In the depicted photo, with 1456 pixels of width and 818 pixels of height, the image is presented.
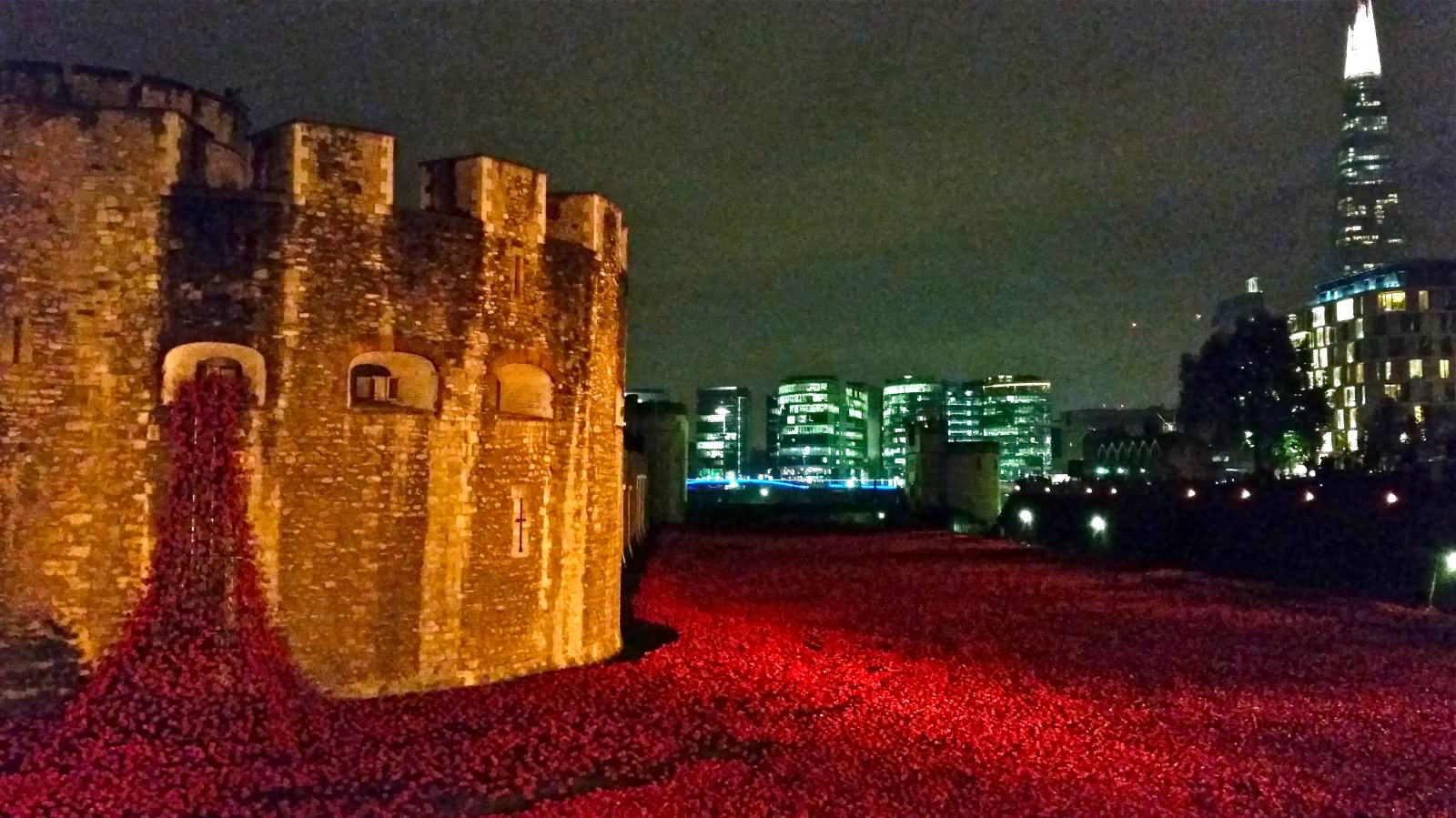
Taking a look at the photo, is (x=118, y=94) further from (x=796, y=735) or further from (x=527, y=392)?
(x=796, y=735)

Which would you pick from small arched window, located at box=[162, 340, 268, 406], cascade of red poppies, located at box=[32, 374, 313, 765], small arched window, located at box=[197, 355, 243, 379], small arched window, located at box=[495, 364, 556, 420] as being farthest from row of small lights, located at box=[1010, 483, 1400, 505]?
small arched window, located at box=[197, 355, 243, 379]

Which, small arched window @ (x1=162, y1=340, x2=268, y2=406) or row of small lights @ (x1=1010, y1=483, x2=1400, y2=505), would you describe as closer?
small arched window @ (x1=162, y1=340, x2=268, y2=406)

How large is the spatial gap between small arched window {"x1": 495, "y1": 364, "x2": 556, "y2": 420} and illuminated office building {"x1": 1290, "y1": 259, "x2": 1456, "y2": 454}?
322 feet

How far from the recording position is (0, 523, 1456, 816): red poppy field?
1100 cm

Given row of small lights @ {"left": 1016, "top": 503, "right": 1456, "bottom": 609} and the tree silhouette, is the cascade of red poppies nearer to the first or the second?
row of small lights @ {"left": 1016, "top": 503, "right": 1456, "bottom": 609}

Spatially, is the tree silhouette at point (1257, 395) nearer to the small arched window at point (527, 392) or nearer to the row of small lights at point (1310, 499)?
the row of small lights at point (1310, 499)

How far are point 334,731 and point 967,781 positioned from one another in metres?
6.96

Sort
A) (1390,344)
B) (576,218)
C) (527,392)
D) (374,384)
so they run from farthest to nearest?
1. (1390,344)
2. (576,218)
3. (527,392)
4. (374,384)

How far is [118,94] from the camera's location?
13945 millimetres

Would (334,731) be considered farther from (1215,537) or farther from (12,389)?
(1215,537)

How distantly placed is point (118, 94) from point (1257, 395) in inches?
2775

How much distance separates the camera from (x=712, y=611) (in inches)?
979

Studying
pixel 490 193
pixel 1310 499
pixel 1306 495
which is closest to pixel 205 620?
pixel 490 193

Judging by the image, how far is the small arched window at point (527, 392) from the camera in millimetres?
16141
